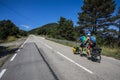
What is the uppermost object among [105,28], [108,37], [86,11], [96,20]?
[86,11]

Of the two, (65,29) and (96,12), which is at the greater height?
(96,12)

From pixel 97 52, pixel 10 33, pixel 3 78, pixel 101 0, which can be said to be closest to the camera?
pixel 3 78

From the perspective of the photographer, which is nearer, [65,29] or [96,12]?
[96,12]

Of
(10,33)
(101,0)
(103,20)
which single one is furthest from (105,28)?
(10,33)

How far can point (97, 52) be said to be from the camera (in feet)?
30.4

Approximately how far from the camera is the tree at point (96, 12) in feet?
104

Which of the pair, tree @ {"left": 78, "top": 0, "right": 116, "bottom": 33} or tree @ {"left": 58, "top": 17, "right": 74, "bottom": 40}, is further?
tree @ {"left": 58, "top": 17, "right": 74, "bottom": 40}

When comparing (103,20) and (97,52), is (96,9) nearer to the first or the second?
(103,20)

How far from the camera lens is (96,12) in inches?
1294

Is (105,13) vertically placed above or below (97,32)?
above

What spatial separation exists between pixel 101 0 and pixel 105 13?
3121 mm

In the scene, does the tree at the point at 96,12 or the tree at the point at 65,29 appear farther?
the tree at the point at 65,29

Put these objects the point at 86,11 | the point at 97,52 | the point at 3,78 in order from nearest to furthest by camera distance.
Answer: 1. the point at 3,78
2. the point at 97,52
3. the point at 86,11

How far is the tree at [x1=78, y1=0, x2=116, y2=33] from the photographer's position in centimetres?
3173
